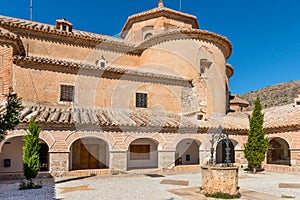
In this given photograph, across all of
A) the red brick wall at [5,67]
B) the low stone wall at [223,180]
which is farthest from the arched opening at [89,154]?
the low stone wall at [223,180]

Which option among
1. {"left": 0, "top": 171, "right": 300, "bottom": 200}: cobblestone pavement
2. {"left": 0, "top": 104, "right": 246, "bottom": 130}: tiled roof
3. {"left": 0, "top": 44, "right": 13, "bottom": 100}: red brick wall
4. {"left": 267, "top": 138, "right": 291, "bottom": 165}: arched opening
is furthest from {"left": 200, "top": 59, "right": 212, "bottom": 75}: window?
{"left": 0, "top": 44, "right": 13, "bottom": 100}: red brick wall

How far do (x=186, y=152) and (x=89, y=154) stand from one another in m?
6.67

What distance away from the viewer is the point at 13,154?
13758mm

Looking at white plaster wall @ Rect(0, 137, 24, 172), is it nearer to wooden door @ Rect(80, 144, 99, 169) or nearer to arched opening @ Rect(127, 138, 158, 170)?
wooden door @ Rect(80, 144, 99, 169)

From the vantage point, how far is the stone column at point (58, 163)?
1251 centimetres

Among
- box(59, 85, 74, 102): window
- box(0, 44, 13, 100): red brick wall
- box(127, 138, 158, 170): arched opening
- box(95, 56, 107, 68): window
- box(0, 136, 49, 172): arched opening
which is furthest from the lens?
box(95, 56, 107, 68): window

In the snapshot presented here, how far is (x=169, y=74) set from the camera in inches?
777

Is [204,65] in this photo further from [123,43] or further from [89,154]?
[89,154]

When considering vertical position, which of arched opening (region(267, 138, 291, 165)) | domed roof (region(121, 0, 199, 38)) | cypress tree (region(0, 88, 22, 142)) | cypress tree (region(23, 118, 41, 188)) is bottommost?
arched opening (region(267, 138, 291, 165))

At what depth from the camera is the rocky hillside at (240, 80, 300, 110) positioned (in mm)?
46591

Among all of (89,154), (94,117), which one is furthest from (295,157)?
(89,154)

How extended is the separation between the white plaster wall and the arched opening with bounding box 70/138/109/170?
272cm

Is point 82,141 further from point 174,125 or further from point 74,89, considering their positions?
point 174,125

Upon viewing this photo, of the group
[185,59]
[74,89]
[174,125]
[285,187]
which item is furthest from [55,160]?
[185,59]
